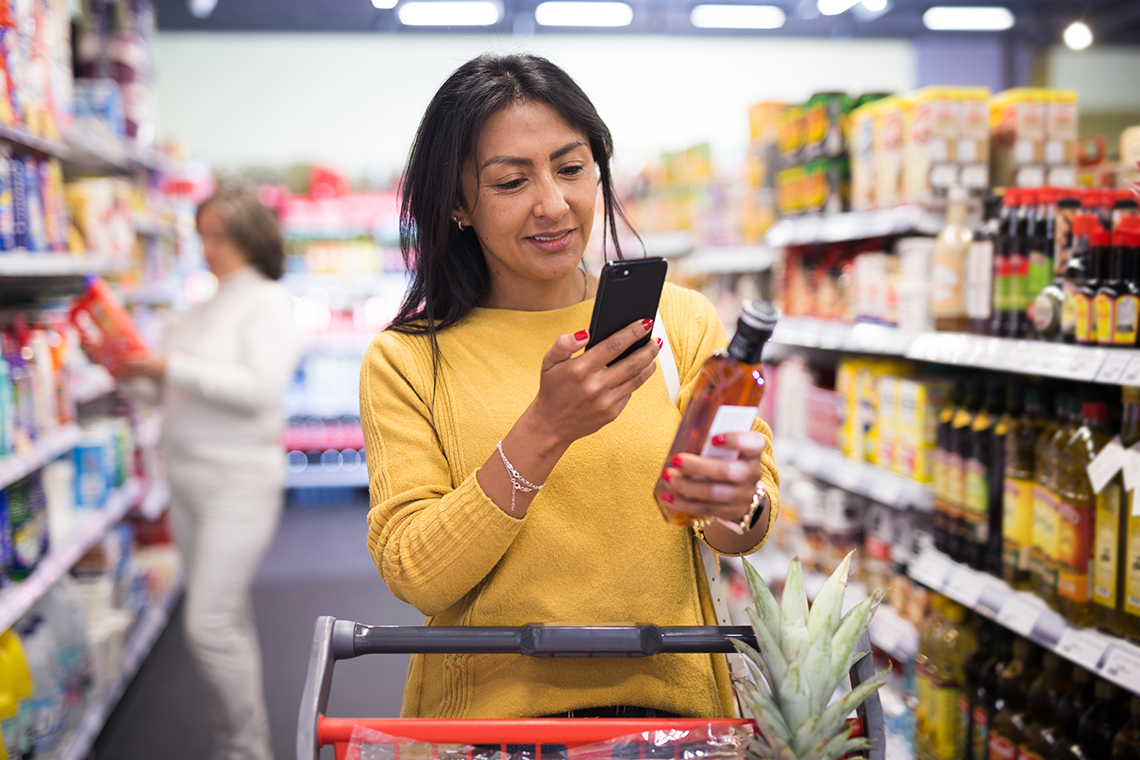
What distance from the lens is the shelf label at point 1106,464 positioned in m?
1.62

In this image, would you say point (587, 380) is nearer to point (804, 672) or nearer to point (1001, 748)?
point (804, 672)

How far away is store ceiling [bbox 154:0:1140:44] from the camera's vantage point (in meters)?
7.46

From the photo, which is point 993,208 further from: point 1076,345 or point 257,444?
point 257,444

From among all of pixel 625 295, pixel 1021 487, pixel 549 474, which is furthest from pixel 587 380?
pixel 1021 487

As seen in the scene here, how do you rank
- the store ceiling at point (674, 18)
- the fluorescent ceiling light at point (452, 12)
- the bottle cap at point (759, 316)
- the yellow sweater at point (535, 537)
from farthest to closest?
the store ceiling at point (674, 18)
the fluorescent ceiling light at point (452, 12)
the yellow sweater at point (535, 537)
the bottle cap at point (759, 316)

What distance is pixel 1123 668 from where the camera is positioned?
5.27 feet

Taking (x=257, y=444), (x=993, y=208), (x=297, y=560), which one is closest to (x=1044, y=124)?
(x=993, y=208)

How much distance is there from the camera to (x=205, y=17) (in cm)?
763

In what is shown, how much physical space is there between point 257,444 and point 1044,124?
261 centimetres

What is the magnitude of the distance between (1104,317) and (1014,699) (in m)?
1.02

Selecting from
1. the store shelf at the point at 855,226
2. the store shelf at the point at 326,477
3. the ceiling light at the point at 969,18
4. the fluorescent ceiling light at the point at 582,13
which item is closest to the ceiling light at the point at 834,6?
the ceiling light at the point at 969,18

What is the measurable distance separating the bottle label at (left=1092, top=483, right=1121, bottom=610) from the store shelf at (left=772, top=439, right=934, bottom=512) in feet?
2.06

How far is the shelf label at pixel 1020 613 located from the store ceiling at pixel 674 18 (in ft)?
21.4

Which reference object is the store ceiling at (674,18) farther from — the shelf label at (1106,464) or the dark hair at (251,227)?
the shelf label at (1106,464)
